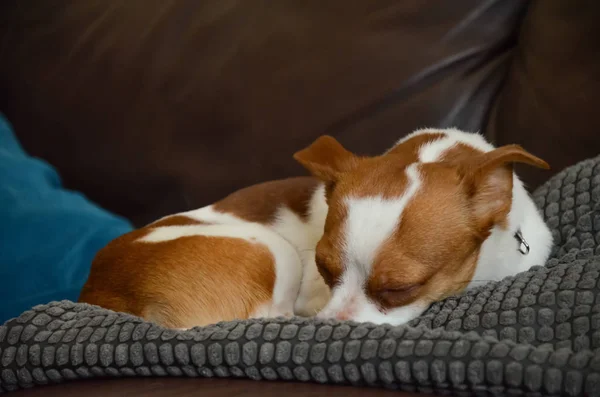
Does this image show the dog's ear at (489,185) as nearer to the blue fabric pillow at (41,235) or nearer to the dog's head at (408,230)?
the dog's head at (408,230)

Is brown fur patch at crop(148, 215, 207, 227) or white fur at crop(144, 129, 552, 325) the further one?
brown fur patch at crop(148, 215, 207, 227)

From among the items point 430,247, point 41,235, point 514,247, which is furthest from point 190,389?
point 41,235

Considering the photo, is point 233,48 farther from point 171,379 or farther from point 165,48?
point 171,379

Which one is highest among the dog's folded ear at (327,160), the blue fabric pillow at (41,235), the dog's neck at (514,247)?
the dog's folded ear at (327,160)

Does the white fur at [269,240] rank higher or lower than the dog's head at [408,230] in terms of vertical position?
lower

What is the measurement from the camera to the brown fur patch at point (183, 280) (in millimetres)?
1546

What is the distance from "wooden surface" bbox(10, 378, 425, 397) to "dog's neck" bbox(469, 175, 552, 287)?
671 mm

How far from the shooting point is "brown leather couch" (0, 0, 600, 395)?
196 centimetres

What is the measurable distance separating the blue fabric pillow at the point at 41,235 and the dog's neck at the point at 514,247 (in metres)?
1.23

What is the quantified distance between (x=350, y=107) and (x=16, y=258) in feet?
3.84

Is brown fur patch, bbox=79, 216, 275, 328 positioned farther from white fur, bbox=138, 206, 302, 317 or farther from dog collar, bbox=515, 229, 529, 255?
dog collar, bbox=515, 229, 529, 255

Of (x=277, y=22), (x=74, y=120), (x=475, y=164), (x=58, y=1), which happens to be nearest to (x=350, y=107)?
(x=277, y=22)

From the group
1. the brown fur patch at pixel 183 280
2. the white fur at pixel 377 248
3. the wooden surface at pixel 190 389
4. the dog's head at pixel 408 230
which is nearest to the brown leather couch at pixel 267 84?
the white fur at pixel 377 248

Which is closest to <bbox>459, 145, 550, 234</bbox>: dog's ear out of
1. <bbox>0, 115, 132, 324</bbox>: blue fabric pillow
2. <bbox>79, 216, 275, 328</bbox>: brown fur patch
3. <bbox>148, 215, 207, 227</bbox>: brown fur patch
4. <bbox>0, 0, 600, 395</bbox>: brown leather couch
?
<bbox>0, 0, 600, 395</bbox>: brown leather couch
